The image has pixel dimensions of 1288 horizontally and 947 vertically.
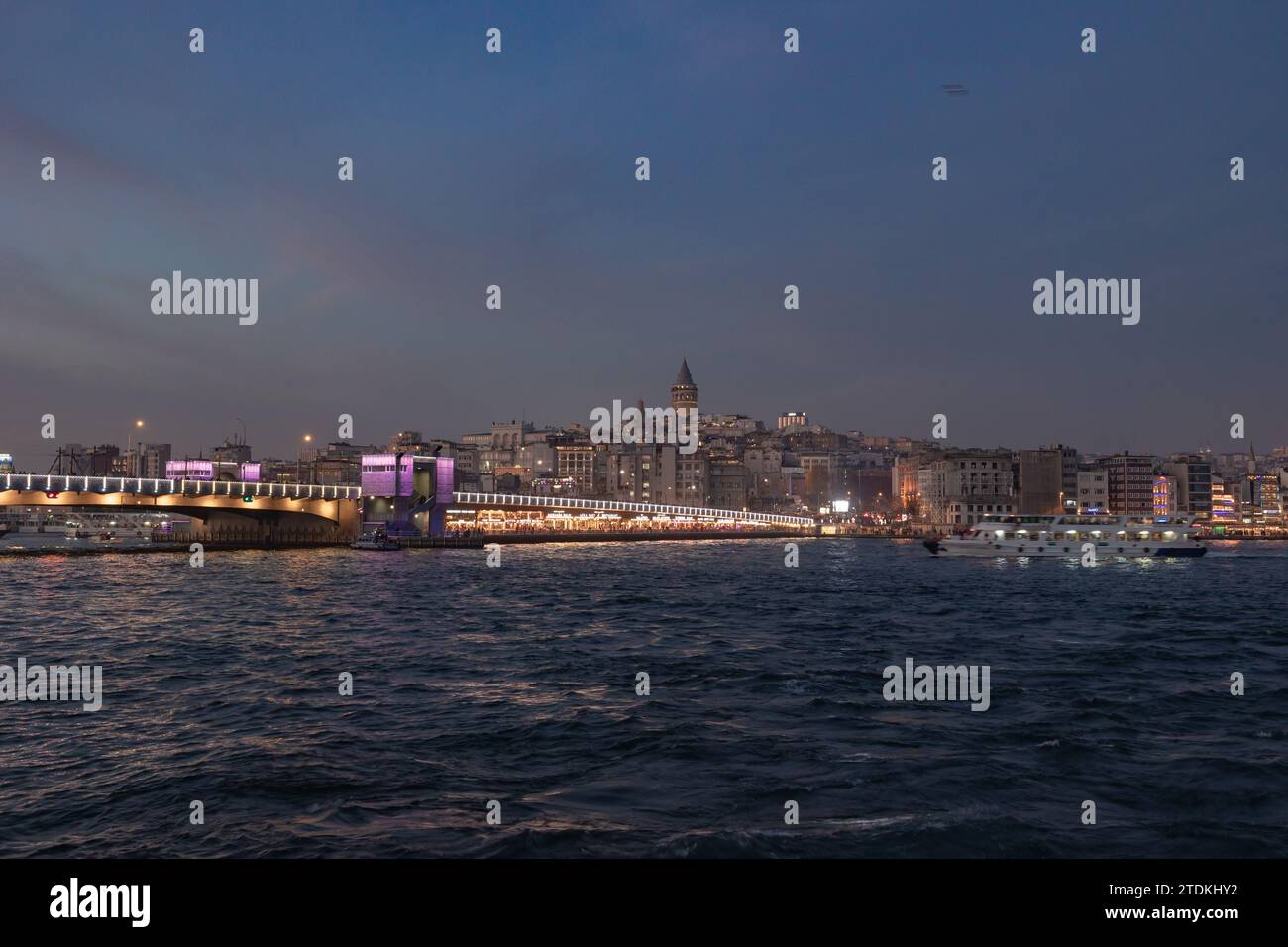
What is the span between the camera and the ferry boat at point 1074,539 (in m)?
106

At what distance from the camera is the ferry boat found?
10625 cm

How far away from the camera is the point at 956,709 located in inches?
868

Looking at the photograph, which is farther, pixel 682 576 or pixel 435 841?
pixel 682 576

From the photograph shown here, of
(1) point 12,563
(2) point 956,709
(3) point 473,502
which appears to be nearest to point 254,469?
(3) point 473,502

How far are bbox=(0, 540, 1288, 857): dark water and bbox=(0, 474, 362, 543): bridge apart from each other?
222ft

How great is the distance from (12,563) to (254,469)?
4858 cm

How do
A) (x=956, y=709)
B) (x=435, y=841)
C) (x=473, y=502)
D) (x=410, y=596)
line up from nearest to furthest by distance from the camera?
(x=435, y=841)
(x=956, y=709)
(x=410, y=596)
(x=473, y=502)

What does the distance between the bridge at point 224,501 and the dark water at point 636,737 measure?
67547 millimetres

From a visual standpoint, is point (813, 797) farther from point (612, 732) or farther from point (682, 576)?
point (682, 576)

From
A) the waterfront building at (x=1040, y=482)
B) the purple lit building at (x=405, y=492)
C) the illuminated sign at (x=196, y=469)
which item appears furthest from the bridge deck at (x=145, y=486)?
the waterfront building at (x=1040, y=482)

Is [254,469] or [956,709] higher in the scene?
[254,469]

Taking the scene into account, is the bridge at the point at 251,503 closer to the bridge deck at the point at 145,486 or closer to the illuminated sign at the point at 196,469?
the bridge deck at the point at 145,486

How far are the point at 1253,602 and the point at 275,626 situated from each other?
5369 centimetres
